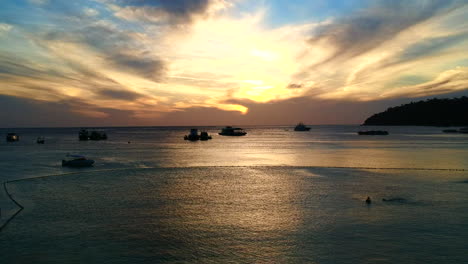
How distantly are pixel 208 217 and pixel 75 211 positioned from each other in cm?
894

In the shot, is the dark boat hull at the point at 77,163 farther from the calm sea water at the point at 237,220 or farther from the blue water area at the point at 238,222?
the blue water area at the point at 238,222

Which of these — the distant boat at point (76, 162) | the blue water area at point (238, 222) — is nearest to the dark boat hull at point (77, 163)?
the distant boat at point (76, 162)

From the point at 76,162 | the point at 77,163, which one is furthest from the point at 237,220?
the point at 76,162

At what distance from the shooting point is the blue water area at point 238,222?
14609 mm

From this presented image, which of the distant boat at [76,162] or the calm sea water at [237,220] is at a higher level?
the distant boat at [76,162]

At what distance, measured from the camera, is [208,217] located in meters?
20.3

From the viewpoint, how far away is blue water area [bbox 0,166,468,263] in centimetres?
1461

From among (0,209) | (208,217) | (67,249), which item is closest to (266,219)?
(208,217)

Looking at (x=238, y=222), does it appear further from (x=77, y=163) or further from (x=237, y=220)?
(x=77, y=163)

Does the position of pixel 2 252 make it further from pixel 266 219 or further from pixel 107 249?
pixel 266 219

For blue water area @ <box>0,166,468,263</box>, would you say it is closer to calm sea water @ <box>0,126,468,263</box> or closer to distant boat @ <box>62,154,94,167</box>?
calm sea water @ <box>0,126,468,263</box>

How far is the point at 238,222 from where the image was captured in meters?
19.2

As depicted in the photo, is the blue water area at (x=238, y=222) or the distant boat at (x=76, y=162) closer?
the blue water area at (x=238, y=222)

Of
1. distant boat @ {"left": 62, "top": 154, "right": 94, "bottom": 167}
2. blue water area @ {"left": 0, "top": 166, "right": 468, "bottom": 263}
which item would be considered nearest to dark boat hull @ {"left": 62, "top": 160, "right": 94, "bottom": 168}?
distant boat @ {"left": 62, "top": 154, "right": 94, "bottom": 167}
